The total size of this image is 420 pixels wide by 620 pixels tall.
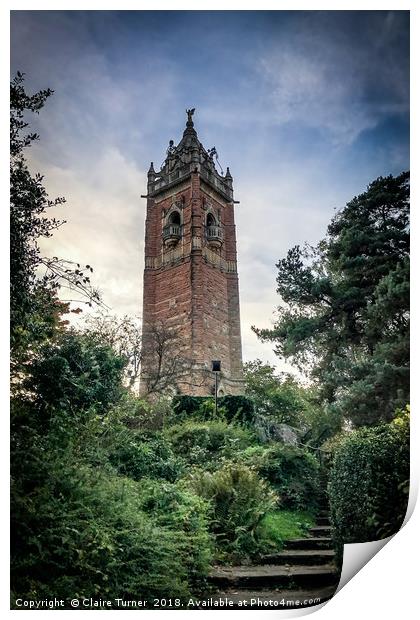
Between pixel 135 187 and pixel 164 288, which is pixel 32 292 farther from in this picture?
pixel 164 288

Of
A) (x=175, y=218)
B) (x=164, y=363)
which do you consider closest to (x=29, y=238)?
(x=175, y=218)

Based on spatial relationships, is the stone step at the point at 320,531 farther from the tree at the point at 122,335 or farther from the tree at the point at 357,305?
the tree at the point at 122,335

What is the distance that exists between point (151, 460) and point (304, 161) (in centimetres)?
388

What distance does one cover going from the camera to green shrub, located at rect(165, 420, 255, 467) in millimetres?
6922

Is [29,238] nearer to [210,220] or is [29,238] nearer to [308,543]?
[308,543]

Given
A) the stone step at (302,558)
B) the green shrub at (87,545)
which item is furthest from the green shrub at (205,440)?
the green shrub at (87,545)

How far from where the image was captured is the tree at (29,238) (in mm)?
4578

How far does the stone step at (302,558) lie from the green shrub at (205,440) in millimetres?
2075

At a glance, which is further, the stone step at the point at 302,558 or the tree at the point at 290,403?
the tree at the point at 290,403

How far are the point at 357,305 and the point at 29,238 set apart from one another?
3.37 m

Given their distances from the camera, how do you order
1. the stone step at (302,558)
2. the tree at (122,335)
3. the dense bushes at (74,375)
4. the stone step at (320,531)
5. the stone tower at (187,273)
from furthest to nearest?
the stone tower at (187,273)
the tree at (122,335)
the stone step at (320,531)
the dense bushes at (74,375)
the stone step at (302,558)

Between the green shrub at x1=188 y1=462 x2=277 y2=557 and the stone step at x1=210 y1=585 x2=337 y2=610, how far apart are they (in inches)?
28.5
